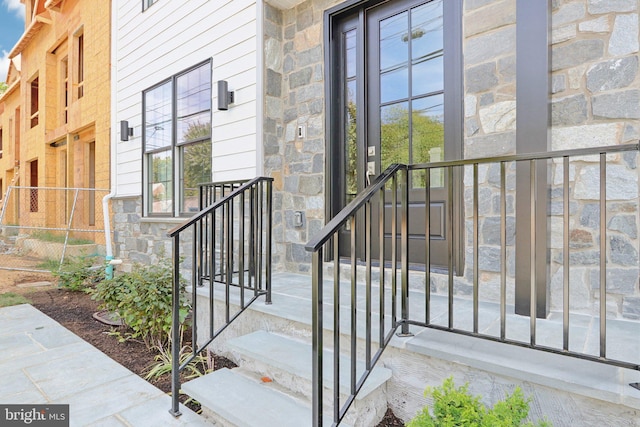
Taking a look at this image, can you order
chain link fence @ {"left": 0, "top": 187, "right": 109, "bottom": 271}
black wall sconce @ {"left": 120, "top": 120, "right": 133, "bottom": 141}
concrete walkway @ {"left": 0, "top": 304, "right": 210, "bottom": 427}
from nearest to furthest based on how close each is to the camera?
concrete walkway @ {"left": 0, "top": 304, "right": 210, "bottom": 427} → black wall sconce @ {"left": 120, "top": 120, "right": 133, "bottom": 141} → chain link fence @ {"left": 0, "top": 187, "right": 109, "bottom": 271}

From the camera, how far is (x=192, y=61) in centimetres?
426

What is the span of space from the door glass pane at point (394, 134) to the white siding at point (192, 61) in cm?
119

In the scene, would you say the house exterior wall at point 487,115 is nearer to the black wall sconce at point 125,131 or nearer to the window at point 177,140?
the window at point 177,140

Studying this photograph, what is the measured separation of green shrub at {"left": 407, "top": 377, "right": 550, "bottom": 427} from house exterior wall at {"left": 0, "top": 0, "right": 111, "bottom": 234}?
631 cm

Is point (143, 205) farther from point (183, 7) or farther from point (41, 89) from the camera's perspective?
point (41, 89)

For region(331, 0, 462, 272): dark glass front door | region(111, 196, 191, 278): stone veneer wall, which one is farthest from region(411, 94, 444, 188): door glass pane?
region(111, 196, 191, 278): stone veneer wall

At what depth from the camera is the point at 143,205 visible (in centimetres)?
504

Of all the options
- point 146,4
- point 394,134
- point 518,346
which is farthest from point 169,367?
point 146,4

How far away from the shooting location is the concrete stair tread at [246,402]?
5.23ft

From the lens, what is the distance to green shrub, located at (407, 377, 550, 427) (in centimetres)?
118

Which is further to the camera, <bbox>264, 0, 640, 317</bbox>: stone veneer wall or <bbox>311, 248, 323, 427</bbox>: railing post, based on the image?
<bbox>264, 0, 640, 317</bbox>: stone veneer wall

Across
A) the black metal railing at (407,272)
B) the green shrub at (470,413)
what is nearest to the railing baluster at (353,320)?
the black metal railing at (407,272)

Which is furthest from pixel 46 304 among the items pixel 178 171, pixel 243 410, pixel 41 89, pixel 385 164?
pixel 41 89

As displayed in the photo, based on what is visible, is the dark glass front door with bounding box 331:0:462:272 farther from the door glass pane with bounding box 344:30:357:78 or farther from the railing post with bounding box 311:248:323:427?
the railing post with bounding box 311:248:323:427
